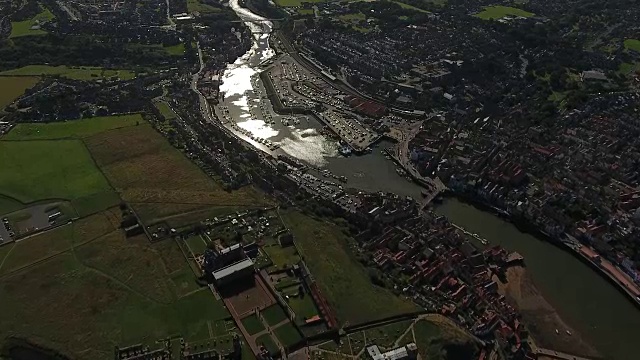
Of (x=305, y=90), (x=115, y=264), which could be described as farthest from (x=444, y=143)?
(x=115, y=264)

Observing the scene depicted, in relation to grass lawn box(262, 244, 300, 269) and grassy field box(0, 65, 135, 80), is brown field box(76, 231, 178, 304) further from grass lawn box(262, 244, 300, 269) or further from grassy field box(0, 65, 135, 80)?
grassy field box(0, 65, 135, 80)

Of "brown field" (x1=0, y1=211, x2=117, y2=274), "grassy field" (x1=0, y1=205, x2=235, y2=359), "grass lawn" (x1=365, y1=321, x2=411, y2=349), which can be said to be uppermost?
"grass lawn" (x1=365, y1=321, x2=411, y2=349)

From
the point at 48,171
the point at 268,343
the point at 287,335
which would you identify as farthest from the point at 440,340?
the point at 48,171

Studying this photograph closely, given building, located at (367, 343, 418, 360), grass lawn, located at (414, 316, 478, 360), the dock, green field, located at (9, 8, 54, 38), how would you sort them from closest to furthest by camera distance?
building, located at (367, 343, 418, 360), grass lawn, located at (414, 316, 478, 360), the dock, green field, located at (9, 8, 54, 38)

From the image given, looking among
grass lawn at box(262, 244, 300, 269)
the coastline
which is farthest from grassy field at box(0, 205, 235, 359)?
the coastline

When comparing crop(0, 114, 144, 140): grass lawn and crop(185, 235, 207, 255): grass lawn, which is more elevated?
crop(185, 235, 207, 255): grass lawn

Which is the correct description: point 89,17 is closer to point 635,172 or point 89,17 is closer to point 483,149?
point 483,149
